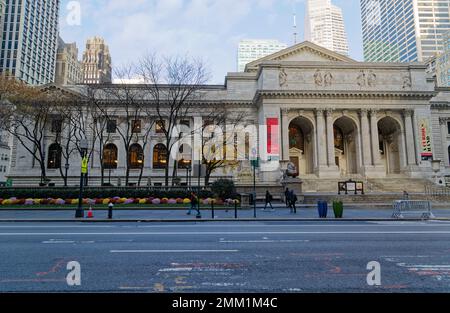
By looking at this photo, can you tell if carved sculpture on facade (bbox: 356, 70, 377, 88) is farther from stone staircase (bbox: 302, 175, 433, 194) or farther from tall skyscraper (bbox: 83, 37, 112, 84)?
tall skyscraper (bbox: 83, 37, 112, 84)

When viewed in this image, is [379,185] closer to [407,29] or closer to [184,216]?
[184,216]

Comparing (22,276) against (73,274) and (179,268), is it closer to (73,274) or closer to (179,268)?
(73,274)

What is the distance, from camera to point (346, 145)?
1923 inches

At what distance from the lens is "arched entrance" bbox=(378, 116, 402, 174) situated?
44831mm

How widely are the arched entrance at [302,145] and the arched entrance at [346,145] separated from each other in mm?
5076

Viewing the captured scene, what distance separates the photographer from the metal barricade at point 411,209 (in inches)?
672

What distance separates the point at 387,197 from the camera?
28.7 m

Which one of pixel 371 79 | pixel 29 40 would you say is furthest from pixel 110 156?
pixel 29 40

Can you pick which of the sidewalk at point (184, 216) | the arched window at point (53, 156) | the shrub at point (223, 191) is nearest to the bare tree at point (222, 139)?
the shrub at point (223, 191)

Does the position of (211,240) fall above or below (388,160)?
below

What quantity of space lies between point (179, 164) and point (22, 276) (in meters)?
40.8

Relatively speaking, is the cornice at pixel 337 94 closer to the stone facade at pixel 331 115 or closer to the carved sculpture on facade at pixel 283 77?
the stone facade at pixel 331 115

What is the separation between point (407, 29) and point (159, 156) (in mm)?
144414

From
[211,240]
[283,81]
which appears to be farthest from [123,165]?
[211,240]
